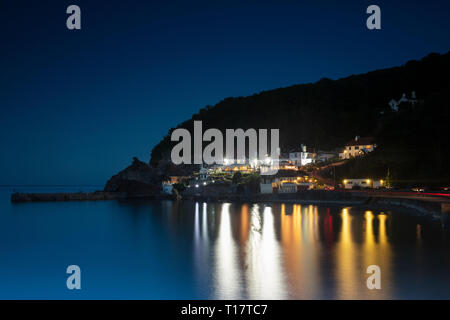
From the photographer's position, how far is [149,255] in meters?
23.4

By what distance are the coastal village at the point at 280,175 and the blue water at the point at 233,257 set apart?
17.3 m

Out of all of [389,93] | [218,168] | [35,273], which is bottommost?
[35,273]

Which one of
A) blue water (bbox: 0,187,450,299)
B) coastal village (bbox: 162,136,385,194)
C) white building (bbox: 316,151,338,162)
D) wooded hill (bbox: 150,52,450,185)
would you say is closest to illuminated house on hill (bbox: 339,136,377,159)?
coastal village (bbox: 162,136,385,194)

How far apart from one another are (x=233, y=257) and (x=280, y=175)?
37490 millimetres

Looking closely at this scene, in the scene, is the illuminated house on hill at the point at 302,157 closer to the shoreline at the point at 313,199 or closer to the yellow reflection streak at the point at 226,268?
the shoreline at the point at 313,199

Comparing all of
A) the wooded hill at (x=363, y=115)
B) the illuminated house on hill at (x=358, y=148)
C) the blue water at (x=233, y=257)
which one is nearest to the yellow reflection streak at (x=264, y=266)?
the blue water at (x=233, y=257)

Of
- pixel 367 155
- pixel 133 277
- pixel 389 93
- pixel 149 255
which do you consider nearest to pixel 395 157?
pixel 367 155

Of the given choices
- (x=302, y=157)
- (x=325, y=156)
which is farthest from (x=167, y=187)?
(x=325, y=156)

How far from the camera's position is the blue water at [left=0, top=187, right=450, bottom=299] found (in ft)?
51.6

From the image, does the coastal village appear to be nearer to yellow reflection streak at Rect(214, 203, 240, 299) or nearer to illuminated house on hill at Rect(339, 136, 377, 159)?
illuminated house on hill at Rect(339, 136, 377, 159)

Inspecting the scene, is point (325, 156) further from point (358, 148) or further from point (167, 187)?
point (167, 187)

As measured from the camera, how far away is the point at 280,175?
2296 inches

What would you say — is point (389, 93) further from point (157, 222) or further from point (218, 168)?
point (157, 222)

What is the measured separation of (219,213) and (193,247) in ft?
62.9
